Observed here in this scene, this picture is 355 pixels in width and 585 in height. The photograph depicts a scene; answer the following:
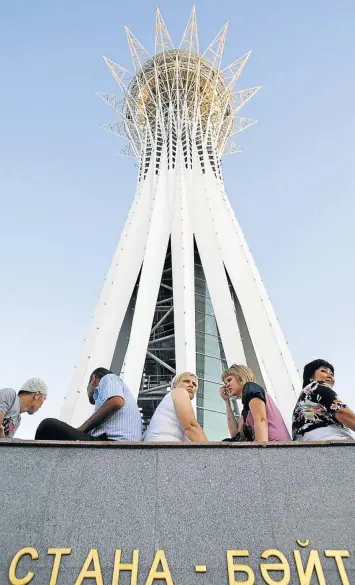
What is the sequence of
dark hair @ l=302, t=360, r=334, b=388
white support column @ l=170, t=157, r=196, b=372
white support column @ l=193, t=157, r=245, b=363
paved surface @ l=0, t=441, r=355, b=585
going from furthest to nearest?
1. white support column @ l=193, t=157, r=245, b=363
2. white support column @ l=170, t=157, r=196, b=372
3. dark hair @ l=302, t=360, r=334, b=388
4. paved surface @ l=0, t=441, r=355, b=585

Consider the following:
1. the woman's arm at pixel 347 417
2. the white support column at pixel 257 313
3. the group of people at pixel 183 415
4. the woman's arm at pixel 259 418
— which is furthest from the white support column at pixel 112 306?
the woman's arm at pixel 347 417

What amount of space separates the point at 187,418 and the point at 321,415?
1.23m

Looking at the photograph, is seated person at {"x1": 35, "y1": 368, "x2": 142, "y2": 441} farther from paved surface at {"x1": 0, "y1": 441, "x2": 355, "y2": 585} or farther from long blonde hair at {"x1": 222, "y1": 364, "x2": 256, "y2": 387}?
long blonde hair at {"x1": 222, "y1": 364, "x2": 256, "y2": 387}

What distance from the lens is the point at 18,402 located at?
5.37 m

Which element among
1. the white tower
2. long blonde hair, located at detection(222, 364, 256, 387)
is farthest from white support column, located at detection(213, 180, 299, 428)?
long blonde hair, located at detection(222, 364, 256, 387)

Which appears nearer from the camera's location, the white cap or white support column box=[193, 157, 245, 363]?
the white cap

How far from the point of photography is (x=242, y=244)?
21719 mm

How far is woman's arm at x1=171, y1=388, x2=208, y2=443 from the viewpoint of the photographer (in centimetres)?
495

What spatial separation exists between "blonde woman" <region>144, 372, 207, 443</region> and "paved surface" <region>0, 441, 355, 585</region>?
40 centimetres

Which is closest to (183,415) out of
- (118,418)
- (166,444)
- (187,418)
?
(187,418)

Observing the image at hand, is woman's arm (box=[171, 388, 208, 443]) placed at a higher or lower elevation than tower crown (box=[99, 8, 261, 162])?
lower

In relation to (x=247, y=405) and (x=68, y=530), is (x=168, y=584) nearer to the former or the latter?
(x=68, y=530)

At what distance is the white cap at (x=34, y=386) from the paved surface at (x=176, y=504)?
912mm

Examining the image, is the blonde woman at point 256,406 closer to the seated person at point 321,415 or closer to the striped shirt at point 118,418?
the seated person at point 321,415
